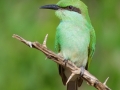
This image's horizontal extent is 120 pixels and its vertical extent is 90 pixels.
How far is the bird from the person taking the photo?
4480 millimetres

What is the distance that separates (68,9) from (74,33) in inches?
7.6

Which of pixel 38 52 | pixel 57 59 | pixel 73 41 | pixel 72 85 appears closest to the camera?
pixel 57 59

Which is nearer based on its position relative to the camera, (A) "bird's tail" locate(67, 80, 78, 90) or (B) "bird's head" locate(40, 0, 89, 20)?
(B) "bird's head" locate(40, 0, 89, 20)

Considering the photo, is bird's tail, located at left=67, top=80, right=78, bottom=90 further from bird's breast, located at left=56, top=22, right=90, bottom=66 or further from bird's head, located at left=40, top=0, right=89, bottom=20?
bird's head, located at left=40, top=0, right=89, bottom=20

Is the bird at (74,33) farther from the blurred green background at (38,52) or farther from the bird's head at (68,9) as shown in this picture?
the blurred green background at (38,52)

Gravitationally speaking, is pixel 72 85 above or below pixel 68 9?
below

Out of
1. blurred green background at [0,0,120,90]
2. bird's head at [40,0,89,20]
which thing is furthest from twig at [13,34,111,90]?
blurred green background at [0,0,120,90]

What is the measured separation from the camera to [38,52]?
190 inches

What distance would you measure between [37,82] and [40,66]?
0.13m

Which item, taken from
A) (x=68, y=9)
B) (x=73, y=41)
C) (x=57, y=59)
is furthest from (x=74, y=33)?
(x=57, y=59)

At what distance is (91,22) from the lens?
16.2 feet

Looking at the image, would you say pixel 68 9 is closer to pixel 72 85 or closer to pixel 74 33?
pixel 74 33

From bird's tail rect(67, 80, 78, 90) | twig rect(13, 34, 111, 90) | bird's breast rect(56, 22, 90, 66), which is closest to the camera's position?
twig rect(13, 34, 111, 90)

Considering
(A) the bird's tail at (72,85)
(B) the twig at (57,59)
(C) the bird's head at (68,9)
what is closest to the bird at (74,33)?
(C) the bird's head at (68,9)
